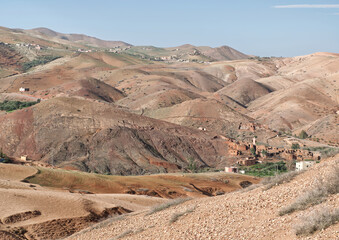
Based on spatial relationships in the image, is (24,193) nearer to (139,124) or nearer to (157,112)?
(139,124)

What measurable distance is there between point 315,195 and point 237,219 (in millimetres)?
2307

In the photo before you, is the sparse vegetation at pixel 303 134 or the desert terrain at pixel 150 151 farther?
the sparse vegetation at pixel 303 134

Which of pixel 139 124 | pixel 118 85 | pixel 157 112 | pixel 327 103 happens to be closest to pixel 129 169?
pixel 139 124

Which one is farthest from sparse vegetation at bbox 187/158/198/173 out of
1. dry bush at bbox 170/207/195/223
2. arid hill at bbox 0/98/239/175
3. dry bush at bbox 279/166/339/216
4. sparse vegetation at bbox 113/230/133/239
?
dry bush at bbox 279/166/339/216

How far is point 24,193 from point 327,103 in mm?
123234

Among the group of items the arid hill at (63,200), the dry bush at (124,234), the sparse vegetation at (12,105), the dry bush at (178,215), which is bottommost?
the sparse vegetation at (12,105)

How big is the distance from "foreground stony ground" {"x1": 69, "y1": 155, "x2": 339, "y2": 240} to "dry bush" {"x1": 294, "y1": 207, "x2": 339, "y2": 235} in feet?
0.49

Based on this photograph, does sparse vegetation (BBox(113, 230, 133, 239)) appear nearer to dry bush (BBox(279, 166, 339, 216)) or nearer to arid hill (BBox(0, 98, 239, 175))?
dry bush (BBox(279, 166, 339, 216))

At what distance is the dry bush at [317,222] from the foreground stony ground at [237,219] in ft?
0.49

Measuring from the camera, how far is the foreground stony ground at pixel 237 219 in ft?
40.6

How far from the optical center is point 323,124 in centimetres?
10875

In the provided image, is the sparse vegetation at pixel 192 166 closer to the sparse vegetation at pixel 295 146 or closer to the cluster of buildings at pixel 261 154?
the cluster of buildings at pixel 261 154

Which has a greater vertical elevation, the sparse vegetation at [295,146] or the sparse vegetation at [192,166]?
the sparse vegetation at [295,146]

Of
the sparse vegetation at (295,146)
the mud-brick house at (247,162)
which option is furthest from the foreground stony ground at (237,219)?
the sparse vegetation at (295,146)
